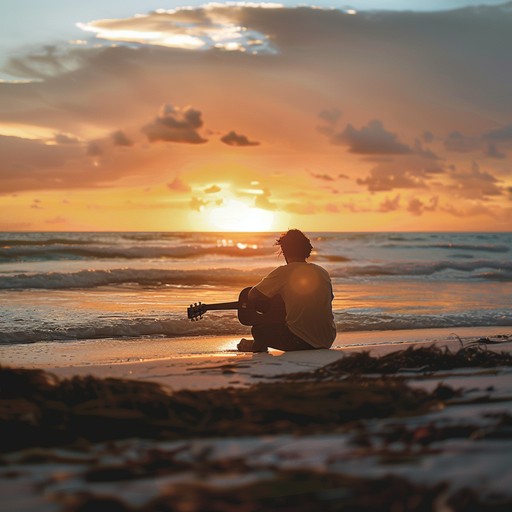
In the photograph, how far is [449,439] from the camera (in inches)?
135

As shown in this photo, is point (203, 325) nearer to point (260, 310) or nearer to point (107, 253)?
point (260, 310)

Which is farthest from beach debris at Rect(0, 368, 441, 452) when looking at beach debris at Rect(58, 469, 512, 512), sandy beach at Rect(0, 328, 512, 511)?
beach debris at Rect(58, 469, 512, 512)

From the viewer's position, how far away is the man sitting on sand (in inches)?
300

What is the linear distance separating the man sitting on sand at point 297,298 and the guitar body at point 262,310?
0.04 metres

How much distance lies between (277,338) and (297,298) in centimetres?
51

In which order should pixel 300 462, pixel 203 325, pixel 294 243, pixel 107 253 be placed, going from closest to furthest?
pixel 300 462 → pixel 294 243 → pixel 203 325 → pixel 107 253

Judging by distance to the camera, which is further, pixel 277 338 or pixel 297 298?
pixel 277 338

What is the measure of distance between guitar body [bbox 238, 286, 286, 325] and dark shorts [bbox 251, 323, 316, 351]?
2.8 inches

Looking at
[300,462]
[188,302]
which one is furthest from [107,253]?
[300,462]

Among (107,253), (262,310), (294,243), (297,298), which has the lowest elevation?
(262,310)

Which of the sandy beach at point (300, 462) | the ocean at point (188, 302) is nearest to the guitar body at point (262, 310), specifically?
the sandy beach at point (300, 462)

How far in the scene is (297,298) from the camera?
301 inches

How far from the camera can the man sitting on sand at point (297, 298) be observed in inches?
300

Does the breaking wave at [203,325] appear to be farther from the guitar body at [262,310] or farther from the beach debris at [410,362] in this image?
the beach debris at [410,362]
